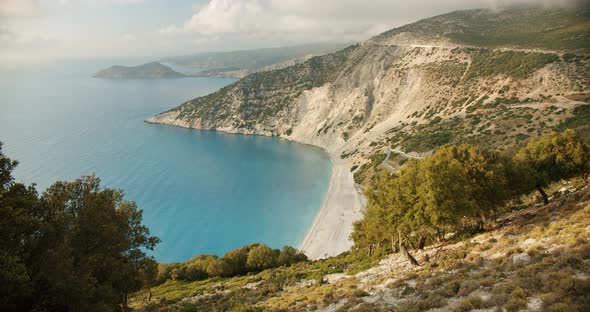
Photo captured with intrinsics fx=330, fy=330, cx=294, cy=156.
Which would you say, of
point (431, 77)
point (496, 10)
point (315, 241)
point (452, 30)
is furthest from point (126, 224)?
point (496, 10)

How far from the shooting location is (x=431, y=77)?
115m

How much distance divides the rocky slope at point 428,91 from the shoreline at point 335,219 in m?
15.7

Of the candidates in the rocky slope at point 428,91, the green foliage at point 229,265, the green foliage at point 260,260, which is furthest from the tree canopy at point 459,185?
the rocky slope at point 428,91

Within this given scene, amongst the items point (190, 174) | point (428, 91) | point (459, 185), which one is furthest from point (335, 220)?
point (428, 91)

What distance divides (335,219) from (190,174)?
52.3 metres

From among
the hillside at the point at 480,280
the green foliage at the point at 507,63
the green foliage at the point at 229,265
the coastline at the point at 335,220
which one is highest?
the green foliage at the point at 507,63

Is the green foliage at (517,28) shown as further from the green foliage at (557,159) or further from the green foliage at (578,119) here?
the green foliage at (557,159)

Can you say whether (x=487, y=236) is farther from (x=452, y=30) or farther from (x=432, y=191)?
(x=452, y=30)

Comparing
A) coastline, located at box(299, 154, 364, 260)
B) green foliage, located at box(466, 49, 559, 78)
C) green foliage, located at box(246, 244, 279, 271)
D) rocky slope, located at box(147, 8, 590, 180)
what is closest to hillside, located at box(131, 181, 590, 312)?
green foliage, located at box(246, 244, 279, 271)

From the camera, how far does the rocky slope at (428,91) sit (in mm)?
77625

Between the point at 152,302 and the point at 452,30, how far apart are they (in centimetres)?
15704

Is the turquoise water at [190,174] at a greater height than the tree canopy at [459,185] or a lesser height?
lesser

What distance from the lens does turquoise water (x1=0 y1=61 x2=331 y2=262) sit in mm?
66125

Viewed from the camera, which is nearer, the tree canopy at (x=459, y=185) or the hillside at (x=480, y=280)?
the hillside at (x=480, y=280)
